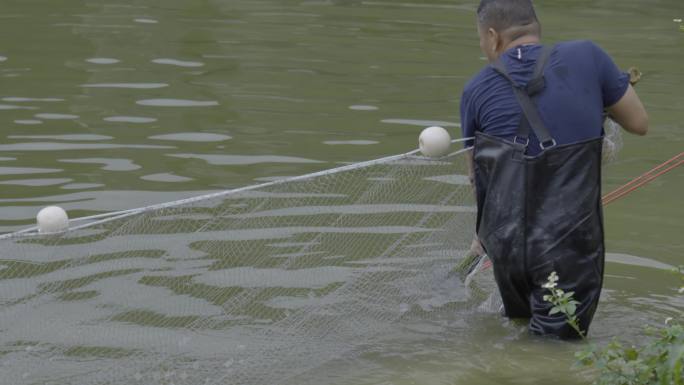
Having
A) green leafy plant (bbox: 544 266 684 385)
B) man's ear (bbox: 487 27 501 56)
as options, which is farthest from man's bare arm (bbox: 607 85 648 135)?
green leafy plant (bbox: 544 266 684 385)

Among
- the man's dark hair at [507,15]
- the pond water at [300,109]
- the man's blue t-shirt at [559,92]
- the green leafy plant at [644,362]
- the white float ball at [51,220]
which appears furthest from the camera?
the pond water at [300,109]

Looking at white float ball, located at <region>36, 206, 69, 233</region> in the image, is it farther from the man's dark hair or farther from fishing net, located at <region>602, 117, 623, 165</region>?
fishing net, located at <region>602, 117, 623, 165</region>

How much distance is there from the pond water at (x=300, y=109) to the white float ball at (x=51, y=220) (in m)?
0.97

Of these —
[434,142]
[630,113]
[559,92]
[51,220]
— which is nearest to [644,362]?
[559,92]

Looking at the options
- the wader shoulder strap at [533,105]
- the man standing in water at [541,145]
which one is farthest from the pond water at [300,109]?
the wader shoulder strap at [533,105]

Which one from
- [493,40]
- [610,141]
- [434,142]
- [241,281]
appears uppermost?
[493,40]

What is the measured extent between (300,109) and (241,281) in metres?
5.03

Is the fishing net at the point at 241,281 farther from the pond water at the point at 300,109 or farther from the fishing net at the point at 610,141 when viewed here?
the fishing net at the point at 610,141

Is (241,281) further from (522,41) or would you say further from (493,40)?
(522,41)

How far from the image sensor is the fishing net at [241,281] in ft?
19.0

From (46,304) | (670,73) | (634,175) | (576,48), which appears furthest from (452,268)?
(670,73)

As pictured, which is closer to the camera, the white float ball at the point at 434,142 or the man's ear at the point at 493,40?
the man's ear at the point at 493,40

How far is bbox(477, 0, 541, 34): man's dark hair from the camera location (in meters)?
5.70

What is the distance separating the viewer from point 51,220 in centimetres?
516
